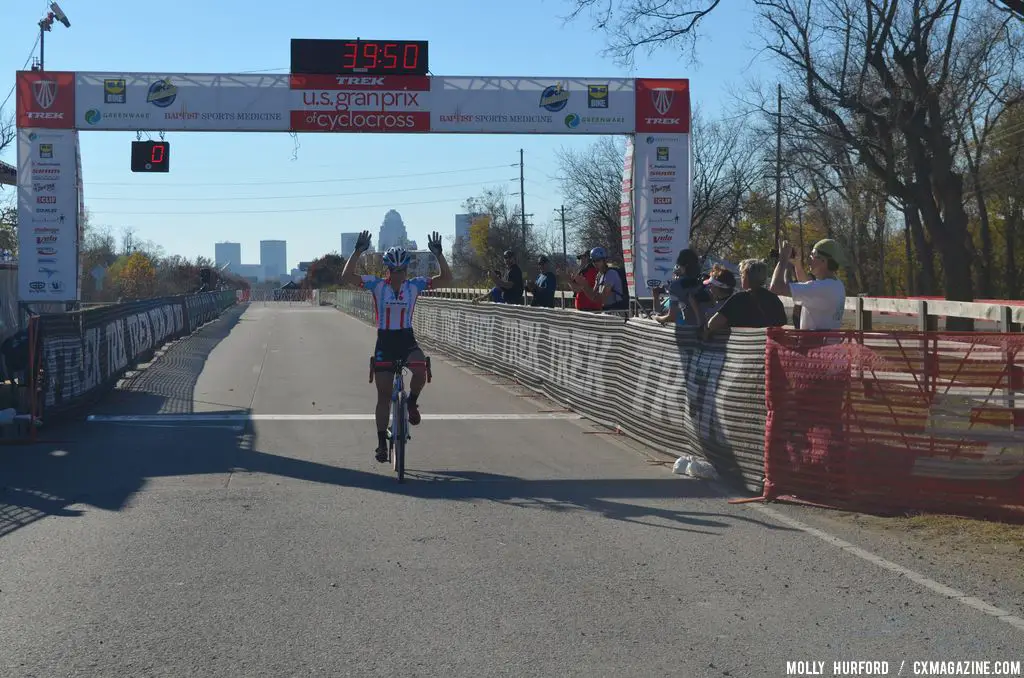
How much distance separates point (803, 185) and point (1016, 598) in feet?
152

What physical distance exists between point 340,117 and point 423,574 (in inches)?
653

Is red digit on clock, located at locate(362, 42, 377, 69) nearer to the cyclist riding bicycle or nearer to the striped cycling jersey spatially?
the cyclist riding bicycle

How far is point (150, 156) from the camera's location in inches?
895

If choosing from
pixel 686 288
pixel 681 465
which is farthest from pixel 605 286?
pixel 681 465

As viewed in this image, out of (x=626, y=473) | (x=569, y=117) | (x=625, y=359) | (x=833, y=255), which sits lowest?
(x=626, y=473)

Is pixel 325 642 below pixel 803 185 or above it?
below

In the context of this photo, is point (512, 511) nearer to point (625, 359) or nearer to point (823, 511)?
point (823, 511)

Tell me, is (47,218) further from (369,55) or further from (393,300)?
(393,300)

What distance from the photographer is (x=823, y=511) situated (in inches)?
316

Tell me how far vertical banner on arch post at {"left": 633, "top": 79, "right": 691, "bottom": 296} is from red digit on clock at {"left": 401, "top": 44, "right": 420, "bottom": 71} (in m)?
4.20

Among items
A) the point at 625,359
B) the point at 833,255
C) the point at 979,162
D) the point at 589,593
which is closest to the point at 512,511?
the point at 589,593

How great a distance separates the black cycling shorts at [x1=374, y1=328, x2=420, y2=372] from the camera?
9.99 m

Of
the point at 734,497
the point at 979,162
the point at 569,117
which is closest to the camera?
the point at 734,497

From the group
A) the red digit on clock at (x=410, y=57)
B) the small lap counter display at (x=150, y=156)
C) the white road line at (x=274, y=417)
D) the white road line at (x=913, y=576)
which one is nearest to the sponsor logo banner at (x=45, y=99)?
the small lap counter display at (x=150, y=156)
